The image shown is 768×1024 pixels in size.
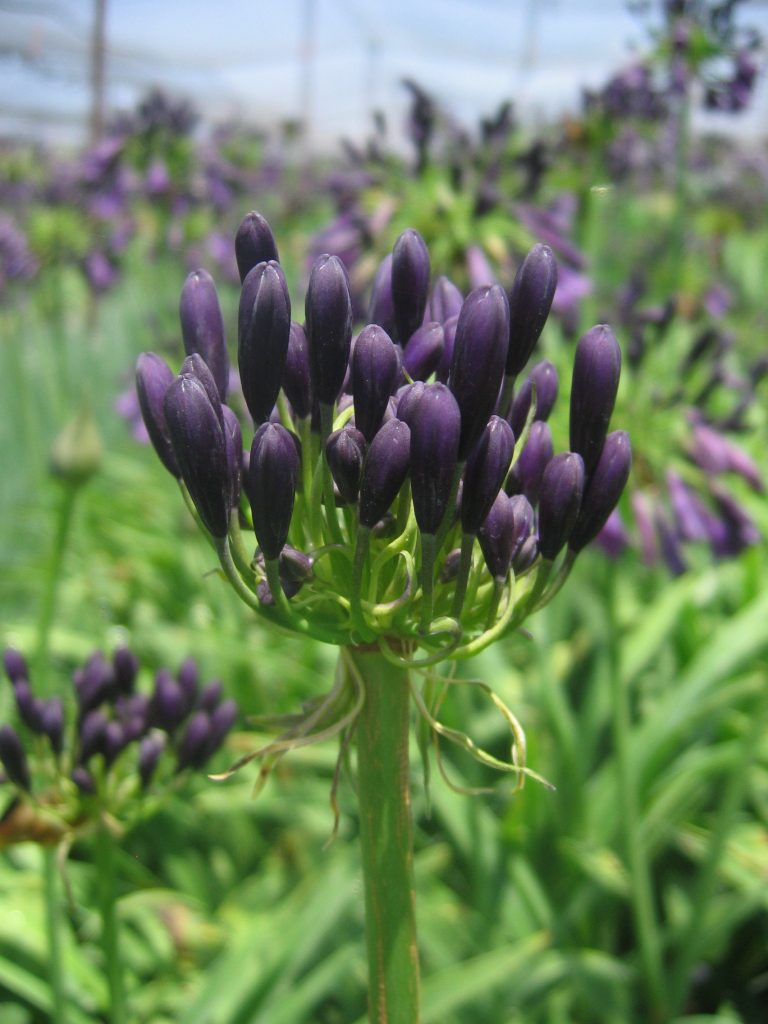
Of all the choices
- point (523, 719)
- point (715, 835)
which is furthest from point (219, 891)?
point (715, 835)

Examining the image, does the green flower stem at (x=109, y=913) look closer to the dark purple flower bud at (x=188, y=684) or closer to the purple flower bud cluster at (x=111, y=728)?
the purple flower bud cluster at (x=111, y=728)

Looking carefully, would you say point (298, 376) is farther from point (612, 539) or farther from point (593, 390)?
point (612, 539)

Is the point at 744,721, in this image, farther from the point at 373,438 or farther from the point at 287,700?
the point at 373,438

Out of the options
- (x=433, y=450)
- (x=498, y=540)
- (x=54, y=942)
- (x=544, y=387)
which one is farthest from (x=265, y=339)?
(x=54, y=942)

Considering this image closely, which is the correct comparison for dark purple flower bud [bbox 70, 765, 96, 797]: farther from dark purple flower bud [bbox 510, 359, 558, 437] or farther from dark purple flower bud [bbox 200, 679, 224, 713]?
dark purple flower bud [bbox 510, 359, 558, 437]

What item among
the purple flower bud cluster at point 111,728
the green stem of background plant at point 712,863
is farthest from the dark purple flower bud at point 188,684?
the green stem of background plant at point 712,863

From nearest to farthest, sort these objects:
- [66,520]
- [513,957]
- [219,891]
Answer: [66,520]
[513,957]
[219,891]

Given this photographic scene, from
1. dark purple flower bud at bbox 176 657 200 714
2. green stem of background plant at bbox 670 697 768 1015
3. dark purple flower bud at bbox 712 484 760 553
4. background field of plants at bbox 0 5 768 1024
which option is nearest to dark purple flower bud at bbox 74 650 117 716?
dark purple flower bud at bbox 176 657 200 714
